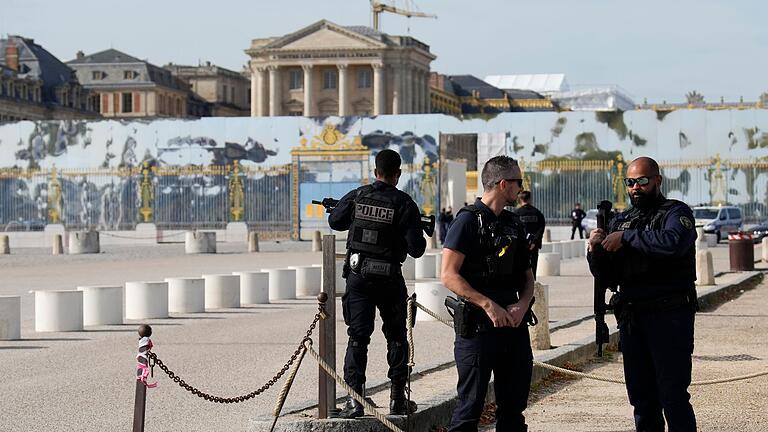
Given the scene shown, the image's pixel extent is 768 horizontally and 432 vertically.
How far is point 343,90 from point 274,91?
6.99 metres

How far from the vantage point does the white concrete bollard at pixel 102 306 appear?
1794cm

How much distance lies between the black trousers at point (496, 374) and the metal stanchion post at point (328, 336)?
5.10 feet

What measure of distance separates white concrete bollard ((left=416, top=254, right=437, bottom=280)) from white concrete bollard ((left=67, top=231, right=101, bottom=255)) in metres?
18.6

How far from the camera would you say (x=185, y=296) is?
20062 millimetres

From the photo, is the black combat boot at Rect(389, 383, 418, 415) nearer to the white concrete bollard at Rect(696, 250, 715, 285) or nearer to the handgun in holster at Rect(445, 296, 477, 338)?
the handgun in holster at Rect(445, 296, 477, 338)

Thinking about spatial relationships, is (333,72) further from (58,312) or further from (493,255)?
(493,255)

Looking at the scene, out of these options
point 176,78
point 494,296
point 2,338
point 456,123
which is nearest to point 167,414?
point 494,296

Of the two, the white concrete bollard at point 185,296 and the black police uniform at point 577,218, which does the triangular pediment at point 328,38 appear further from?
the white concrete bollard at point 185,296

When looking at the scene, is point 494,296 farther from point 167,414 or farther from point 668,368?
point 167,414

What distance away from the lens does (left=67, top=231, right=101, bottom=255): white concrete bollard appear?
44969mm

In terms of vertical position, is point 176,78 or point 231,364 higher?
point 176,78

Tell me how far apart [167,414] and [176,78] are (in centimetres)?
15086

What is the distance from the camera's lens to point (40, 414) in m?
10.3

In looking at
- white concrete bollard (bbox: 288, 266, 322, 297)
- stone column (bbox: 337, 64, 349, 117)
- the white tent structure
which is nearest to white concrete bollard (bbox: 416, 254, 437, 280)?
white concrete bollard (bbox: 288, 266, 322, 297)
